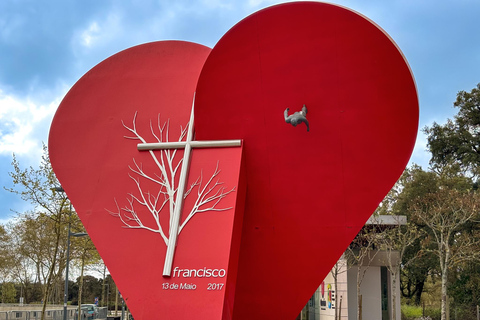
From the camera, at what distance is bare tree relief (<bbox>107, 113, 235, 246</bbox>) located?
33.8ft

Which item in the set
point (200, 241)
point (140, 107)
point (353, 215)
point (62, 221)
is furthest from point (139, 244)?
point (62, 221)

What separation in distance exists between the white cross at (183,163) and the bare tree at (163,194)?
0.10 metres

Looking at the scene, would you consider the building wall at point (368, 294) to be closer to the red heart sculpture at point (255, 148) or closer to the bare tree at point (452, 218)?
the bare tree at point (452, 218)

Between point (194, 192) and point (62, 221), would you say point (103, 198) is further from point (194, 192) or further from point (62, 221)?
point (62, 221)

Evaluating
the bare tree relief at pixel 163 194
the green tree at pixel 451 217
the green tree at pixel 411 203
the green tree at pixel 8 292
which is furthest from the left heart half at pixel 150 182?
the green tree at pixel 8 292

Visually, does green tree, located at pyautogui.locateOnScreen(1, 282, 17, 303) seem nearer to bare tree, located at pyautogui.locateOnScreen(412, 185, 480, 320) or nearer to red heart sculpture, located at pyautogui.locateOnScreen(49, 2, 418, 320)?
bare tree, located at pyautogui.locateOnScreen(412, 185, 480, 320)

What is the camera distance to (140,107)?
11.9m

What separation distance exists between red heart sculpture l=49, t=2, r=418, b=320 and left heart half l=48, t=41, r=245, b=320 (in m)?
0.03

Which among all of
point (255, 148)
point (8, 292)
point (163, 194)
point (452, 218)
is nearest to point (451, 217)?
point (452, 218)

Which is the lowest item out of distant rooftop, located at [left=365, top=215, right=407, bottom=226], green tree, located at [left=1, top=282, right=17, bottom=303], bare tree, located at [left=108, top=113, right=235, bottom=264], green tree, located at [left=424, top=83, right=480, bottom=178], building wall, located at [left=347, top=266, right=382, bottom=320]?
green tree, located at [left=1, top=282, right=17, bottom=303]

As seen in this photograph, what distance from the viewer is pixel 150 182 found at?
11.0 m

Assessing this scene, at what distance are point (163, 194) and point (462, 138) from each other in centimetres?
2911

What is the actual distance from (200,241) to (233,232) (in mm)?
669

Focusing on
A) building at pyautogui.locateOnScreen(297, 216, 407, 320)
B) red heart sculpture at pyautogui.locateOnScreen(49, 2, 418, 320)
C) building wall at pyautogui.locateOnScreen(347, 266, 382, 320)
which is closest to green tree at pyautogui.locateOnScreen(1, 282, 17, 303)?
building at pyautogui.locateOnScreen(297, 216, 407, 320)
